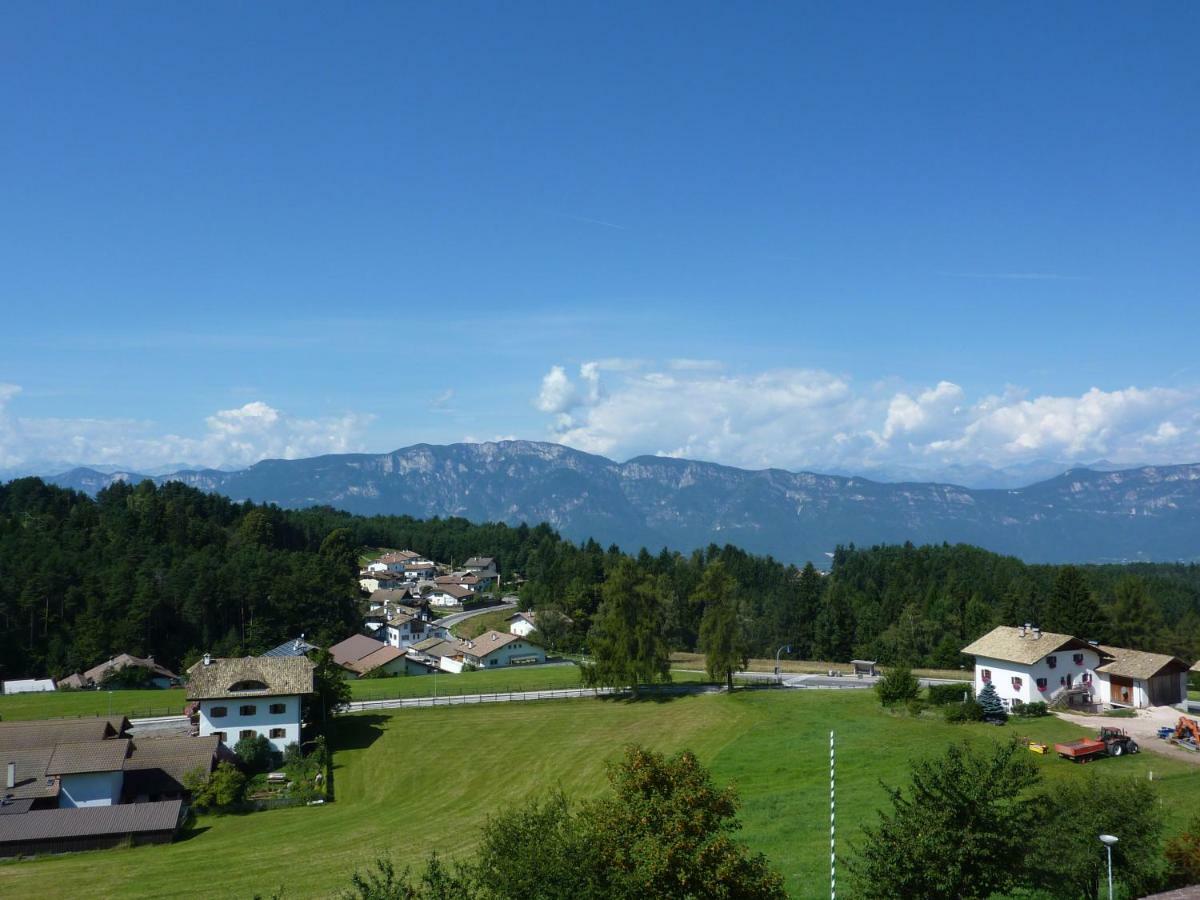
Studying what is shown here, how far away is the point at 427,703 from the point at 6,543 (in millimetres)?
77935

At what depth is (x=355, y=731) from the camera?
61.3 m

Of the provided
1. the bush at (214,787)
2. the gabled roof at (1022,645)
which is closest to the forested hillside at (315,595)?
the gabled roof at (1022,645)

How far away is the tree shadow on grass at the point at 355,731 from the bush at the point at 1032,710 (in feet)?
138

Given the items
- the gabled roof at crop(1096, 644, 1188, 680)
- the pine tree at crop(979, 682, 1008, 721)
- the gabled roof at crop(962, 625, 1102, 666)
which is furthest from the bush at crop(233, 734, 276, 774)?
the gabled roof at crop(1096, 644, 1188, 680)

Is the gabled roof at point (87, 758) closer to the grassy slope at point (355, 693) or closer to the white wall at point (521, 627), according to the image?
the grassy slope at point (355, 693)

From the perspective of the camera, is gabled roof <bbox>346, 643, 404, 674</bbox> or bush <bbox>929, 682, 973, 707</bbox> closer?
bush <bbox>929, 682, 973, 707</bbox>

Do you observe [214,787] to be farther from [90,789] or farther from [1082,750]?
[1082,750]

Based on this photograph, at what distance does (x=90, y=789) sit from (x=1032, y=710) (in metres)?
54.5

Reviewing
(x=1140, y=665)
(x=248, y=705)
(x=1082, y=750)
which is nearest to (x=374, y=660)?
(x=248, y=705)

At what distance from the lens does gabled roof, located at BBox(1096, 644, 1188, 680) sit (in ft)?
170

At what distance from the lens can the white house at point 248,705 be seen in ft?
188

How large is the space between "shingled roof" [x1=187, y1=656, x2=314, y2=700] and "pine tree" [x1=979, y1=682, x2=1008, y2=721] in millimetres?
43458

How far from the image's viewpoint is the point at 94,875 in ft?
119

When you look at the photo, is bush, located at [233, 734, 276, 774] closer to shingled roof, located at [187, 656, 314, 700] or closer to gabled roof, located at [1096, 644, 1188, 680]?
shingled roof, located at [187, 656, 314, 700]
